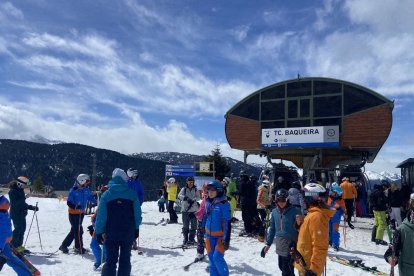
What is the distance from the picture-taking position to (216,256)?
19.5 ft

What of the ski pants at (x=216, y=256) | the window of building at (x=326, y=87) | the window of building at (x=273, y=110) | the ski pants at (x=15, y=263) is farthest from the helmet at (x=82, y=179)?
the window of building at (x=326, y=87)

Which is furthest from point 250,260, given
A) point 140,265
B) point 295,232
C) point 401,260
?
point 401,260

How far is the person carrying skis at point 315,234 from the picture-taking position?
4.15 m

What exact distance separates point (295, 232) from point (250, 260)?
2896 mm

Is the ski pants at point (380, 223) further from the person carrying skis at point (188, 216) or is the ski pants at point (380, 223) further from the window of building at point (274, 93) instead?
the window of building at point (274, 93)

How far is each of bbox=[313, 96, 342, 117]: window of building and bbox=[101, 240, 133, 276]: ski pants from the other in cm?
1790

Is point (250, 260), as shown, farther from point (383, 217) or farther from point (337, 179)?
point (337, 179)

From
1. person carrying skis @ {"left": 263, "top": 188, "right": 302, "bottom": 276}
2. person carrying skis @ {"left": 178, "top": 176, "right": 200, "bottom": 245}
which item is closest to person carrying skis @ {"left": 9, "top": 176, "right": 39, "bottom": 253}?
person carrying skis @ {"left": 178, "top": 176, "right": 200, "bottom": 245}

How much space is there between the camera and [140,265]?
291 inches

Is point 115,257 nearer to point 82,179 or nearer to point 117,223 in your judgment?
point 117,223

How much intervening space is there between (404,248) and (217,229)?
3.06 metres

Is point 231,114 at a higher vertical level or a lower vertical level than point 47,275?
higher

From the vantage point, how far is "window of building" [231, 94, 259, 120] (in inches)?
918

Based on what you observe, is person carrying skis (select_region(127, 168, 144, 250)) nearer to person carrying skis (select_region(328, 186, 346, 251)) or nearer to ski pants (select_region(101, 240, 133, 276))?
ski pants (select_region(101, 240, 133, 276))
